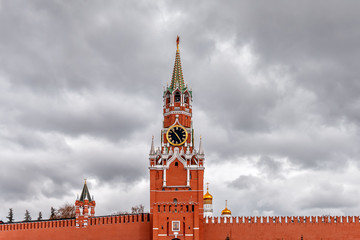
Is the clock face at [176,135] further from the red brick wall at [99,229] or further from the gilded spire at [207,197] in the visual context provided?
the gilded spire at [207,197]

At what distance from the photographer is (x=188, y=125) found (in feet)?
194

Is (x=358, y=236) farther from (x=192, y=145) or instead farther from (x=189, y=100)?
(x=189, y=100)

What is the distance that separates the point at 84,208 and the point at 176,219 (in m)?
11.1

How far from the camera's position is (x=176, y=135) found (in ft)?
188

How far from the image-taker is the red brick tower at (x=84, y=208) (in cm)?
5403

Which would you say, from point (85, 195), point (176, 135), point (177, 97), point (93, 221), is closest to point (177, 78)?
point (177, 97)

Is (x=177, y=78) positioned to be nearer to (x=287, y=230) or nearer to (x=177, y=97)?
(x=177, y=97)

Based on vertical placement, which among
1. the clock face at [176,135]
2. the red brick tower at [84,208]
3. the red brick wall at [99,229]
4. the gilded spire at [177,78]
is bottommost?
the red brick wall at [99,229]

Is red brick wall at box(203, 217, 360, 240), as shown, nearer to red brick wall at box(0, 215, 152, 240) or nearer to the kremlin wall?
the kremlin wall

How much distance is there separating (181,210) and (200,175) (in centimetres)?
602

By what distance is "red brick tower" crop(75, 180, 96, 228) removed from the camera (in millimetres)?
54031

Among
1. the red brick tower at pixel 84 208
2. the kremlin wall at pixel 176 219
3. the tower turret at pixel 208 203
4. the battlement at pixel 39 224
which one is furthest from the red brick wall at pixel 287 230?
the tower turret at pixel 208 203

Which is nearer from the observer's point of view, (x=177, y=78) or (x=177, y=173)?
(x=177, y=173)

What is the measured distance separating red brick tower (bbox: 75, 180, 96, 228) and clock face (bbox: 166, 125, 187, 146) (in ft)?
36.0
